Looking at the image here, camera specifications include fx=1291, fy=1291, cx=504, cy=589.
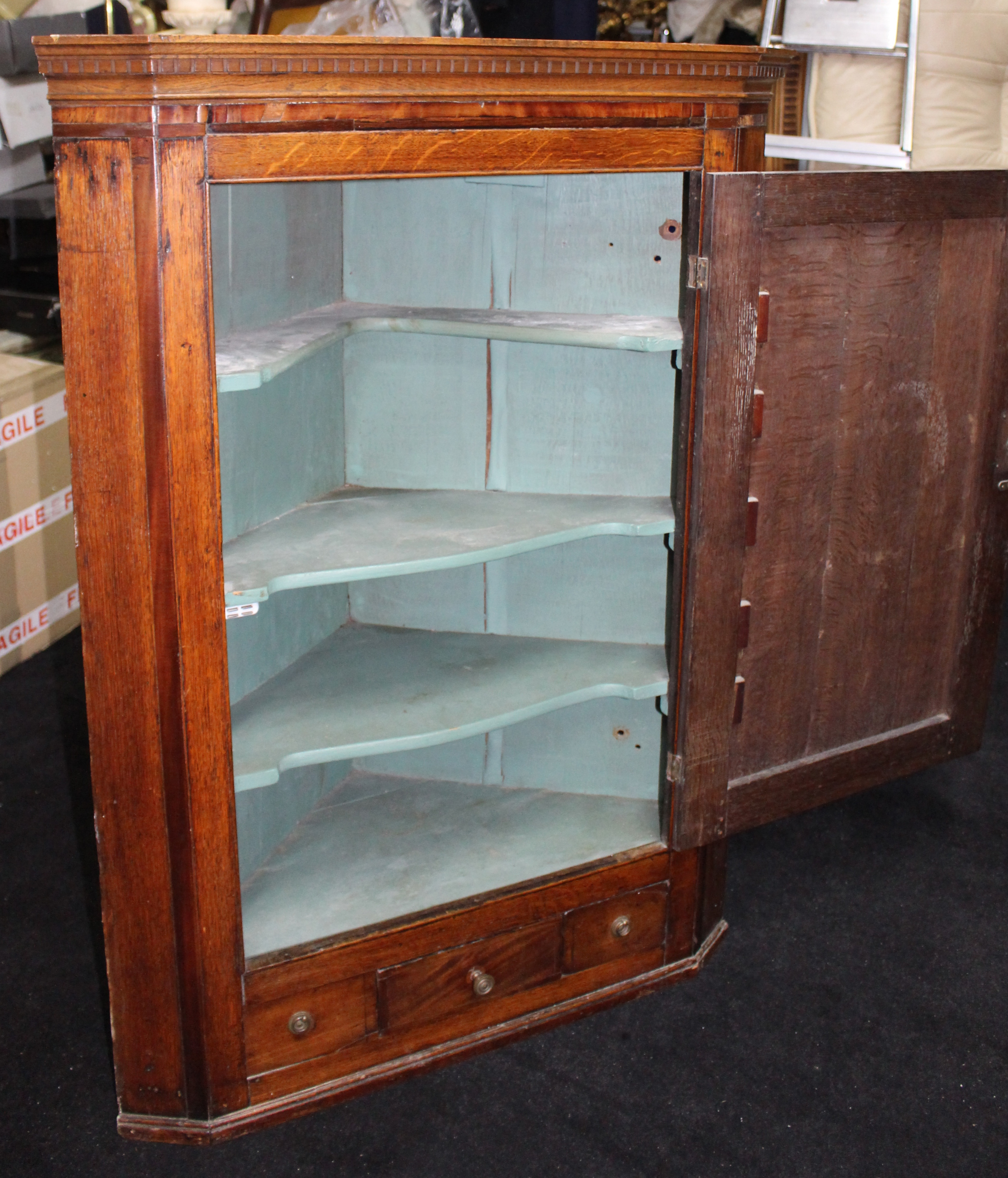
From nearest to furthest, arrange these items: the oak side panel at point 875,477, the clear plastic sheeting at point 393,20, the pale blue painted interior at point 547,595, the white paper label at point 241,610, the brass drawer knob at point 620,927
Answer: the white paper label at point 241,610 → the clear plastic sheeting at point 393,20 → the oak side panel at point 875,477 → the brass drawer knob at point 620,927 → the pale blue painted interior at point 547,595

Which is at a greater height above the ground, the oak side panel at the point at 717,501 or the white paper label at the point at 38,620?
the oak side panel at the point at 717,501

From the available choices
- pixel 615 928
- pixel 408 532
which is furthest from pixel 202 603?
pixel 615 928

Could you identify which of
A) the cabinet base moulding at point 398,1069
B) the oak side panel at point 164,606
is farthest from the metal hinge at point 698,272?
the cabinet base moulding at point 398,1069

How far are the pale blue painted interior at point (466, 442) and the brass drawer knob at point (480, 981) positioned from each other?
0.14 meters

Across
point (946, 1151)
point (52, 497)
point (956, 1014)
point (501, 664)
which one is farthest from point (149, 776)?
point (52, 497)

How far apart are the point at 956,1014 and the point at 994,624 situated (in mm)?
734

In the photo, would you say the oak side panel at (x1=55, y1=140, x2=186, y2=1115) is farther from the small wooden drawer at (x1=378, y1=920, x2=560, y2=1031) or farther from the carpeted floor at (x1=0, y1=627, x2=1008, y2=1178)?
the small wooden drawer at (x1=378, y1=920, x2=560, y2=1031)

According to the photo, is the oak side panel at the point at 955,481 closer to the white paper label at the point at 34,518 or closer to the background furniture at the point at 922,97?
the background furniture at the point at 922,97

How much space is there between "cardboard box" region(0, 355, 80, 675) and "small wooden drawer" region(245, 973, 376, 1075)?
1804mm

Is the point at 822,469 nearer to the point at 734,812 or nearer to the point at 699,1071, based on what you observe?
the point at 734,812

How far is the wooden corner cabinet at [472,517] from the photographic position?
64.9 inches

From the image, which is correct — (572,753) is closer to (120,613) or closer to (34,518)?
(120,613)

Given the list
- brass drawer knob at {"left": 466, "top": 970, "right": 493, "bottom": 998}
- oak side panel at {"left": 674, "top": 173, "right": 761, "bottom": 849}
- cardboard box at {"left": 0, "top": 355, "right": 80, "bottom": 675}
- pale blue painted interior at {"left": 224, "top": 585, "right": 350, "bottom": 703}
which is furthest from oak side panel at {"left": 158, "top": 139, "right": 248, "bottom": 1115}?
cardboard box at {"left": 0, "top": 355, "right": 80, "bottom": 675}

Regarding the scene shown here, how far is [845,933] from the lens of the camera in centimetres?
257
